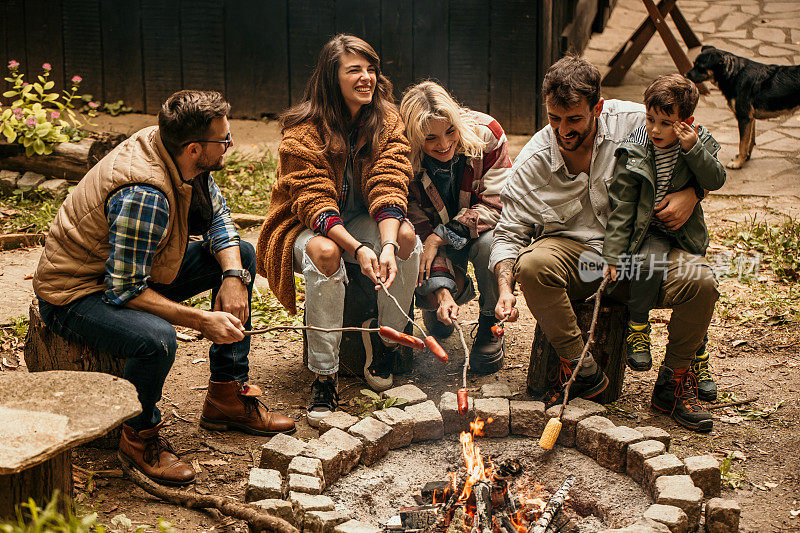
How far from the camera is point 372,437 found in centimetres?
381

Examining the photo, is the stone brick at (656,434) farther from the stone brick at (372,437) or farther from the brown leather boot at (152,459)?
the brown leather boot at (152,459)

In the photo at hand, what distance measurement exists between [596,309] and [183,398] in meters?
2.24

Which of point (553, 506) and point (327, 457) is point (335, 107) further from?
point (553, 506)

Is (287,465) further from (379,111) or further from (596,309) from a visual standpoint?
(379,111)

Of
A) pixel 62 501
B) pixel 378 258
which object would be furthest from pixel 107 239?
pixel 378 258

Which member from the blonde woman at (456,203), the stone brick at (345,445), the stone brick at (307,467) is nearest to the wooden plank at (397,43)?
the blonde woman at (456,203)

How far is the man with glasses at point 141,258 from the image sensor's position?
3551 millimetres

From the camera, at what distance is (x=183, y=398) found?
4.57 meters

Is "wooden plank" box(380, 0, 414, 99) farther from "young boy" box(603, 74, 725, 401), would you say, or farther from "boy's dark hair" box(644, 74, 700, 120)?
"boy's dark hair" box(644, 74, 700, 120)

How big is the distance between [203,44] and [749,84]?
508 cm

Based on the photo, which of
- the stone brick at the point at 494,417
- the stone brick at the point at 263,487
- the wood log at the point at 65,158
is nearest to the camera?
the stone brick at the point at 263,487

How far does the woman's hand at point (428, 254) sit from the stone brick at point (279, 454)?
1256 mm

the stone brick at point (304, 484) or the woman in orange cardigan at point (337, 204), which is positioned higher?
the woman in orange cardigan at point (337, 204)

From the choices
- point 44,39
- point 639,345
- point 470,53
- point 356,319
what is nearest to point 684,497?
point 639,345
